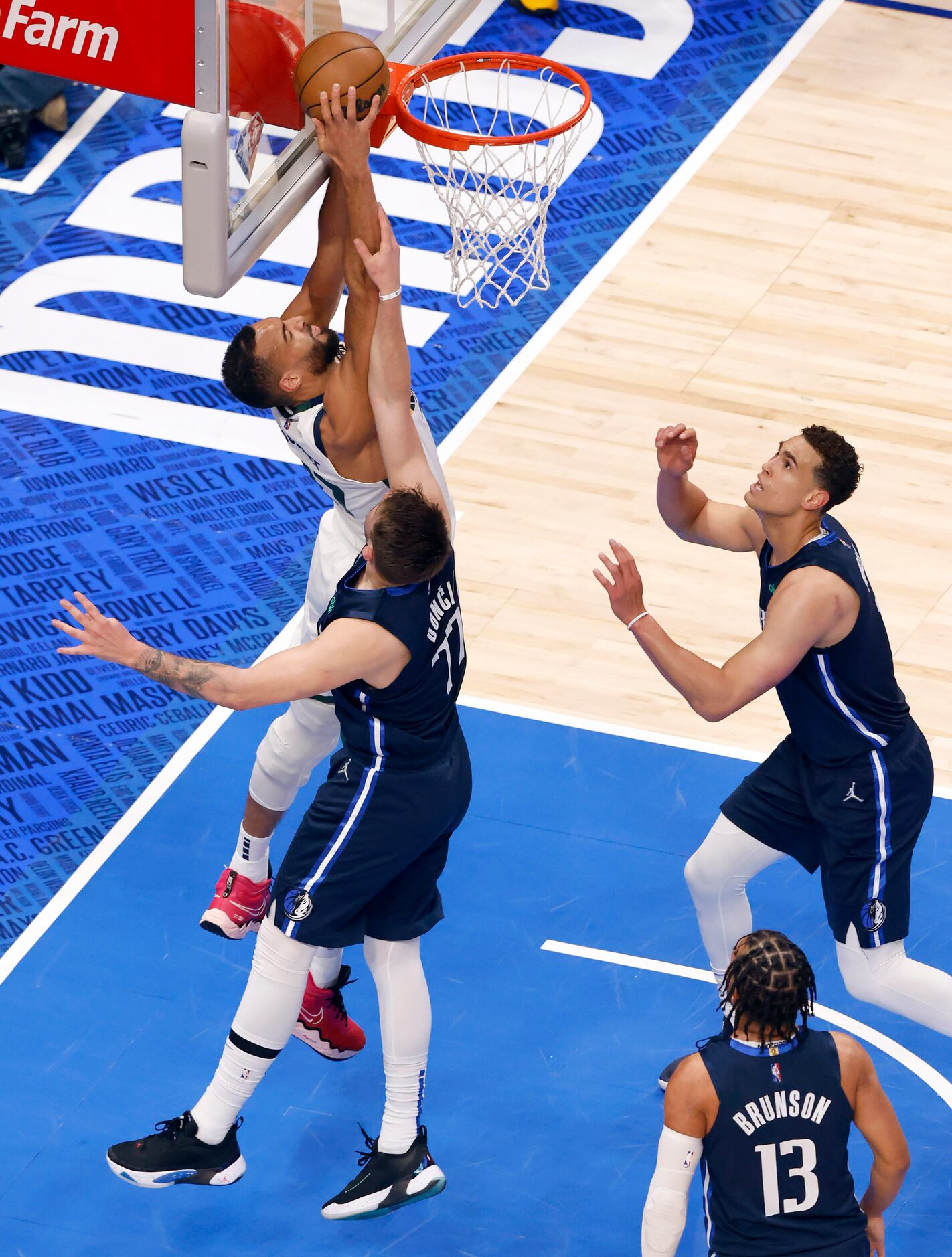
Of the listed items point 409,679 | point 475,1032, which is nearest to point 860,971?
point 475,1032

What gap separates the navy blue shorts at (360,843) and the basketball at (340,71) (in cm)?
192

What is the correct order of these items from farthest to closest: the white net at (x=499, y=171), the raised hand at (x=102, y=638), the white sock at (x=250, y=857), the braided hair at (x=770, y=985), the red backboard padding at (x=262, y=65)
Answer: the white net at (x=499, y=171) < the white sock at (x=250, y=857) < the red backboard padding at (x=262, y=65) < the raised hand at (x=102, y=638) < the braided hair at (x=770, y=985)

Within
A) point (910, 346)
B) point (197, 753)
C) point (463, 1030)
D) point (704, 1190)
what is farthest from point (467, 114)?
point (704, 1190)

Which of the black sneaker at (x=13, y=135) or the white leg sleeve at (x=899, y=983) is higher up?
the black sneaker at (x=13, y=135)

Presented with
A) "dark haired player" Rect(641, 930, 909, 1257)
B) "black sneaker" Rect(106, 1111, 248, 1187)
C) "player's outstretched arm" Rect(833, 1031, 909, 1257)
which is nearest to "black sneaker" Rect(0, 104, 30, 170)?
"black sneaker" Rect(106, 1111, 248, 1187)

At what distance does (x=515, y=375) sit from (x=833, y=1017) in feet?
14.0

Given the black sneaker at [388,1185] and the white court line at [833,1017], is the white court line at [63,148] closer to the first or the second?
→ the white court line at [833,1017]

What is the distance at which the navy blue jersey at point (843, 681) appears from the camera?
→ 5660mm

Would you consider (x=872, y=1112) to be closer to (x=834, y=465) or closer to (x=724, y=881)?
(x=724, y=881)

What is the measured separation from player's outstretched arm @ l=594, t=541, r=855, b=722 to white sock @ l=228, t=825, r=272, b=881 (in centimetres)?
172

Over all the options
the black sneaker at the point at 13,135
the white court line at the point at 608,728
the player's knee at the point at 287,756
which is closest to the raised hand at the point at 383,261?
the player's knee at the point at 287,756

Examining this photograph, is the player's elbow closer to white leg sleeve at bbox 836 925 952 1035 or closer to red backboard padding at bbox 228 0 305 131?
white leg sleeve at bbox 836 925 952 1035

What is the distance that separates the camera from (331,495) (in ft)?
20.8

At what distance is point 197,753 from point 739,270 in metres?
4.51
